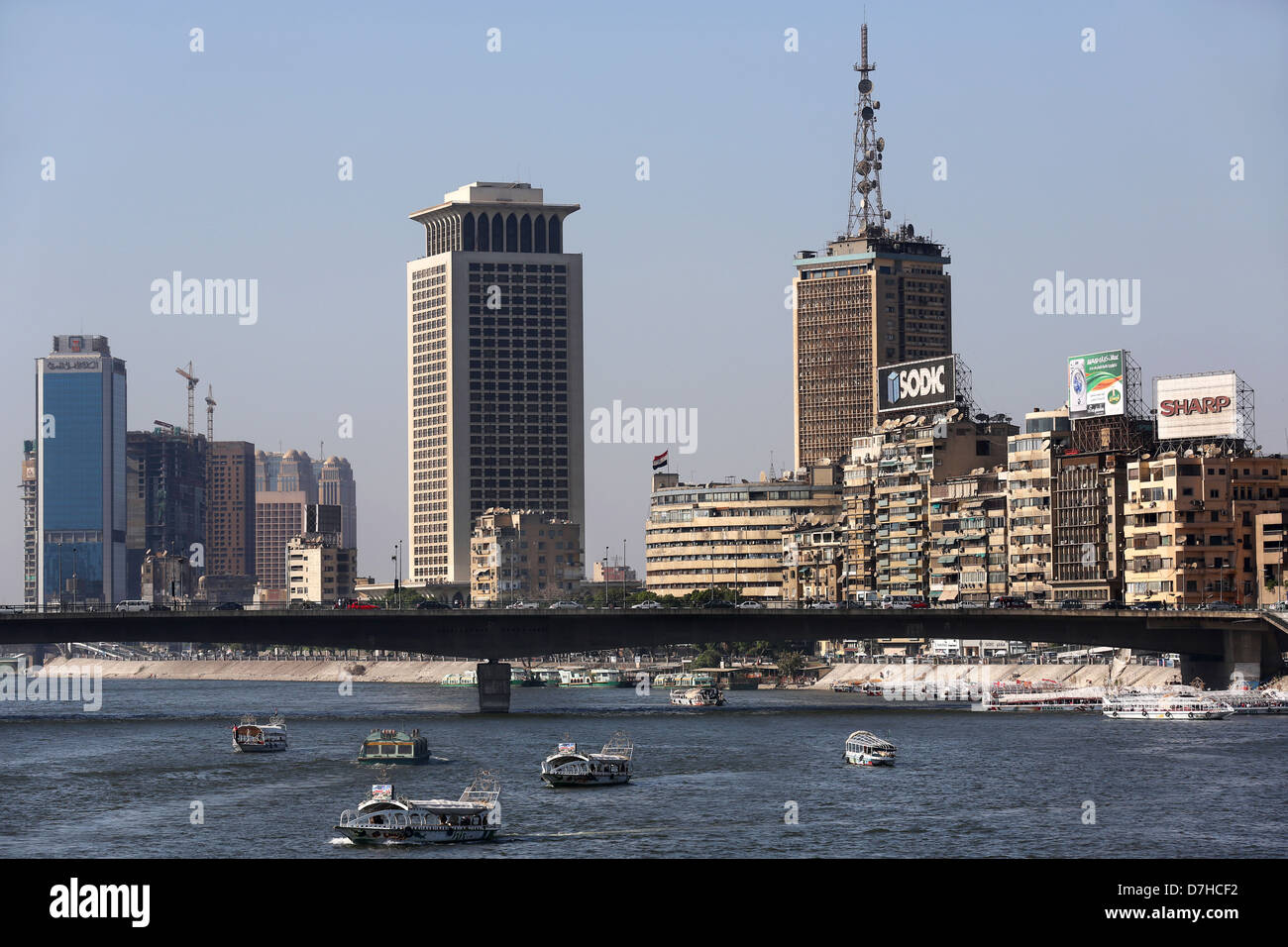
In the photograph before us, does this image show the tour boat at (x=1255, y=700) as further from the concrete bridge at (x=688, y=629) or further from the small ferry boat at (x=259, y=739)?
the small ferry boat at (x=259, y=739)

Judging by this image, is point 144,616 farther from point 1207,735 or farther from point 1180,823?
point 1180,823

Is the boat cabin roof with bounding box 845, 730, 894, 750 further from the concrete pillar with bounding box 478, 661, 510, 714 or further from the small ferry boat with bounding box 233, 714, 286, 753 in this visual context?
the concrete pillar with bounding box 478, 661, 510, 714

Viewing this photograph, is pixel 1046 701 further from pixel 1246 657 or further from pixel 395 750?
pixel 395 750

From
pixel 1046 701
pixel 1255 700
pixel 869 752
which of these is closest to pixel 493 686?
pixel 1046 701

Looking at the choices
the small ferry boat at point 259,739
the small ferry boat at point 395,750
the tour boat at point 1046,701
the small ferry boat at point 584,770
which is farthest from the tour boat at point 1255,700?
the small ferry boat at point 259,739

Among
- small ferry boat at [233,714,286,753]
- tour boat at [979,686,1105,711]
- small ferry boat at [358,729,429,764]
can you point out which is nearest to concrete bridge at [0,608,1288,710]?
tour boat at [979,686,1105,711]
